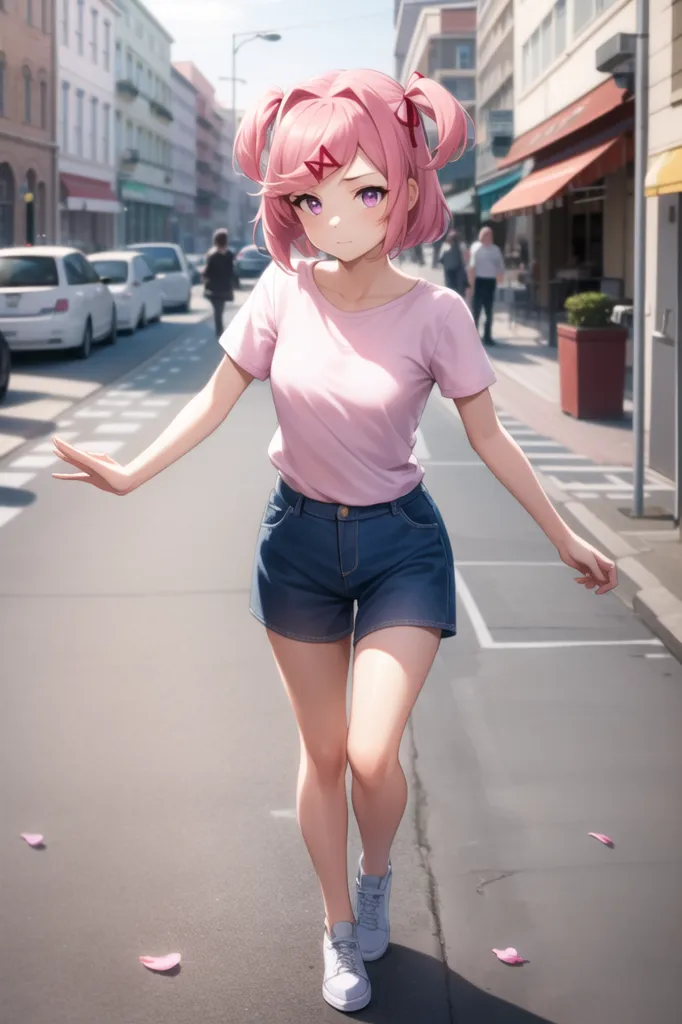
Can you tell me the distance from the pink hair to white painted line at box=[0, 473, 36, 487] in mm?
8680

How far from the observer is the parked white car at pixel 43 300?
70.8 ft

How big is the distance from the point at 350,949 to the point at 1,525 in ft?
22.9

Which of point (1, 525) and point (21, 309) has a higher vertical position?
point (21, 309)

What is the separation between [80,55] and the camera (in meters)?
63.2

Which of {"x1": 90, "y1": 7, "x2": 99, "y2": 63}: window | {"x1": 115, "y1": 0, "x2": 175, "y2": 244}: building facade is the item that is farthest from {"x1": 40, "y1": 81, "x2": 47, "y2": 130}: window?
{"x1": 115, "y1": 0, "x2": 175, "y2": 244}: building facade

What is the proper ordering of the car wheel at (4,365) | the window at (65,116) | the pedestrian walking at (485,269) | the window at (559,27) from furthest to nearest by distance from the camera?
1. the window at (65,116)
2. the window at (559,27)
3. the pedestrian walking at (485,269)
4. the car wheel at (4,365)

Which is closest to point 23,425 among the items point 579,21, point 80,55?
point 579,21

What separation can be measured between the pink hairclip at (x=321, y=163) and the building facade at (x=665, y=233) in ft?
21.9

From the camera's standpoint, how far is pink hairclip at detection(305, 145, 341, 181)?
10.4 ft

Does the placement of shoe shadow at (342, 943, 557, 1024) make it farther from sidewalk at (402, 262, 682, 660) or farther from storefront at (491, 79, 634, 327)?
storefront at (491, 79, 634, 327)

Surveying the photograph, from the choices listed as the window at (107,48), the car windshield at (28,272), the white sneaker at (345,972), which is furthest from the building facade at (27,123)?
the white sneaker at (345,972)

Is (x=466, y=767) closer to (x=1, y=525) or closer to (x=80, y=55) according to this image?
(x=1, y=525)

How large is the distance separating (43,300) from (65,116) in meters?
40.8

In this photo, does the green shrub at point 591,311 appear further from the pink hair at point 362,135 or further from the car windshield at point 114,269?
the car windshield at point 114,269
